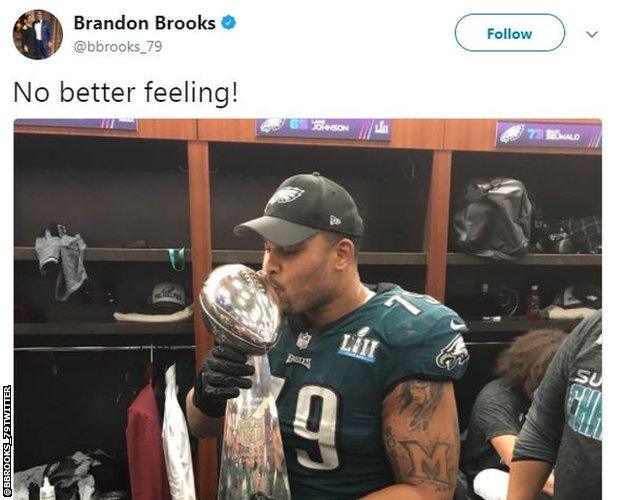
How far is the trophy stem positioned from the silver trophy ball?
0.10 m

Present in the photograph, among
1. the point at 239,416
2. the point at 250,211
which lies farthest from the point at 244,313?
the point at 250,211

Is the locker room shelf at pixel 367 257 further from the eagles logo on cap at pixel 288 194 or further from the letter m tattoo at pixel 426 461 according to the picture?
the letter m tattoo at pixel 426 461

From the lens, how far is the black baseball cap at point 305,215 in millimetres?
656

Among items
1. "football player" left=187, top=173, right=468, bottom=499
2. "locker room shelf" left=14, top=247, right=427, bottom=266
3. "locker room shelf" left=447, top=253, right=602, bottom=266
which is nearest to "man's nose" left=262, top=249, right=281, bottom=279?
"football player" left=187, top=173, right=468, bottom=499

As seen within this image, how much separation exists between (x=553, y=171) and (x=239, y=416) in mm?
1074

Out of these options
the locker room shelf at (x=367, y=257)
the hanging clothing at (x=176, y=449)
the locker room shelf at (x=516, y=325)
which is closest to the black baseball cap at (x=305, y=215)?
the locker room shelf at (x=367, y=257)

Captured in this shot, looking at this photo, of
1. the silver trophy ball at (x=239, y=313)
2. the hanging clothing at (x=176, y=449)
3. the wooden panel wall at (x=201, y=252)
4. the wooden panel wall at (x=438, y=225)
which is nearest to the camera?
the silver trophy ball at (x=239, y=313)

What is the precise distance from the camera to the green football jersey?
63 centimetres

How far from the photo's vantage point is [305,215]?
26.1 inches
